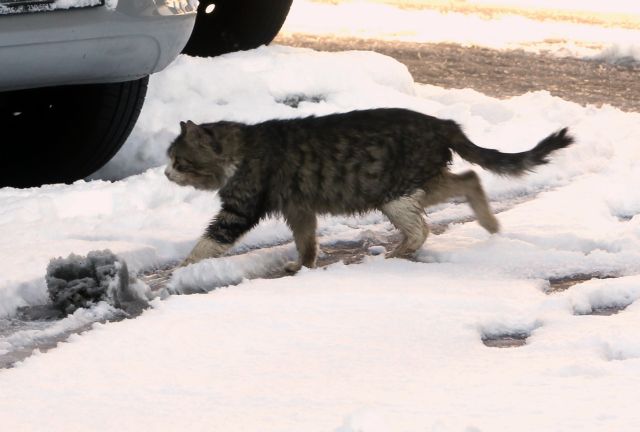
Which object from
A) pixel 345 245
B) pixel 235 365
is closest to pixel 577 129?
pixel 345 245

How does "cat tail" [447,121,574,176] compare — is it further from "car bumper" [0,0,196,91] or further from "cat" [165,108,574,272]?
"car bumper" [0,0,196,91]

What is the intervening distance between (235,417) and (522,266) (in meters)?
2.18

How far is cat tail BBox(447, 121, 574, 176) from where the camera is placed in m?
5.92

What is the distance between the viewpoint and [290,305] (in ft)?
15.5

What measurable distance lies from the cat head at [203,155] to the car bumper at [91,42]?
391 millimetres

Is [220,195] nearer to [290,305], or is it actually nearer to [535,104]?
[290,305]

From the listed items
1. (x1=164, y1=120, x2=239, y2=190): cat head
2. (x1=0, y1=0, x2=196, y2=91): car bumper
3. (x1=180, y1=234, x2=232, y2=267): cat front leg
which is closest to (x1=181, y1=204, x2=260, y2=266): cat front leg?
(x1=180, y1=234, x2=232, y2=267): cat front leg

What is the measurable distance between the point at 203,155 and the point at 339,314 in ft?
5.27

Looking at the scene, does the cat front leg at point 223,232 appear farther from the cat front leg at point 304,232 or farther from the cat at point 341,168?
the cat front leg at point 304,232

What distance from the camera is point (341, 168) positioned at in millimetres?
5902

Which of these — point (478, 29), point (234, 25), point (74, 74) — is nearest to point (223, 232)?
point (74, 74)

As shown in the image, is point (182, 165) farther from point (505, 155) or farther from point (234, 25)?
point (234, 25)

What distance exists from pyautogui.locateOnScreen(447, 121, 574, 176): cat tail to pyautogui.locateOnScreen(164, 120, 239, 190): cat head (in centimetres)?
102

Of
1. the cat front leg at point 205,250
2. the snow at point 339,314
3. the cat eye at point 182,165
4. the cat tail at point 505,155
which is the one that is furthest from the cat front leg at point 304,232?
the cat tail at point 505,155
